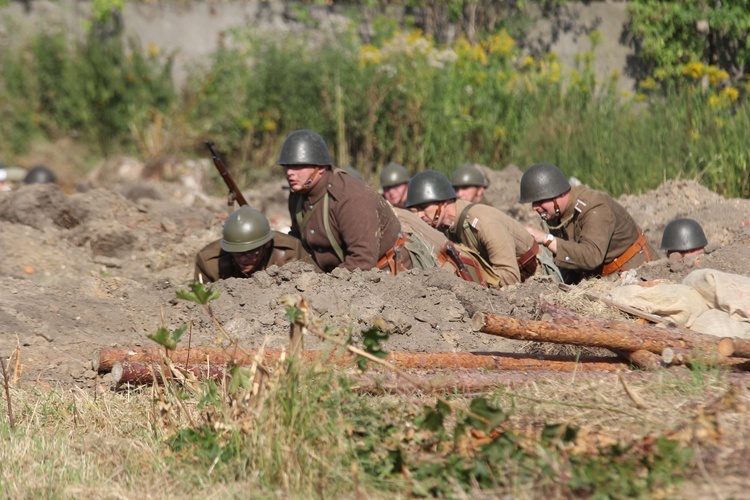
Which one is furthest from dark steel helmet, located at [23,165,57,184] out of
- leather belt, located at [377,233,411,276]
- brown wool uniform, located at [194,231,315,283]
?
leather belt, located at [377,233,411,276]

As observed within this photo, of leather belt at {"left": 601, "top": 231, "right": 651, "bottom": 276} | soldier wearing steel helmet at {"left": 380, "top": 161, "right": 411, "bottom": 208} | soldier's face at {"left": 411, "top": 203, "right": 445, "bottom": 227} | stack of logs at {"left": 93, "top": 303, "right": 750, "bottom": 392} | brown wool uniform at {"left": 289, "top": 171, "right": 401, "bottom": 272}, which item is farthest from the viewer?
soldier wearing steel helmet at {"left": 380, "top": 161, "right": 411, "bottom": 208}

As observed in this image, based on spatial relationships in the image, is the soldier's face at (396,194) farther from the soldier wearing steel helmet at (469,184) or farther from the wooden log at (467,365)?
the wooden log at (467,365)

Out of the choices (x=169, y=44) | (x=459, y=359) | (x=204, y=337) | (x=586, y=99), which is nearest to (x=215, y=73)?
(x=169, y=44)

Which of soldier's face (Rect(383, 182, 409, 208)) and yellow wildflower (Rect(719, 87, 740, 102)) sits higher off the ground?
yellow wildflower (Rect(719, 87, 740, 102))

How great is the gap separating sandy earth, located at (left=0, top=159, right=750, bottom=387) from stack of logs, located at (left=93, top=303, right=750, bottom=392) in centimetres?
51

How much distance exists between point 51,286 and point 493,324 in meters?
→ 4.79

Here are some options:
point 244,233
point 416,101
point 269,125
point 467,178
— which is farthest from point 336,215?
point 269,125

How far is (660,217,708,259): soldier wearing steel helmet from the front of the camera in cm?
892

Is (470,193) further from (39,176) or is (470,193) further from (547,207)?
(39,176)

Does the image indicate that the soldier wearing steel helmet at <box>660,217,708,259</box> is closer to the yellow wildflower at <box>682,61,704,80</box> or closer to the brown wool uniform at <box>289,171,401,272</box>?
the brown wool uniform at <box>289,171,401,272</box>

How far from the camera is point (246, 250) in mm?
7922

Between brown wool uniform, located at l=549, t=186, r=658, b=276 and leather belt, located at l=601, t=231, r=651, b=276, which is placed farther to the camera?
leather belt, located at l=601, t=231, r=651, b=276

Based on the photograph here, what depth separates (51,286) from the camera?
334 inches

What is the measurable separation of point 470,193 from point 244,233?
340 centimetres
